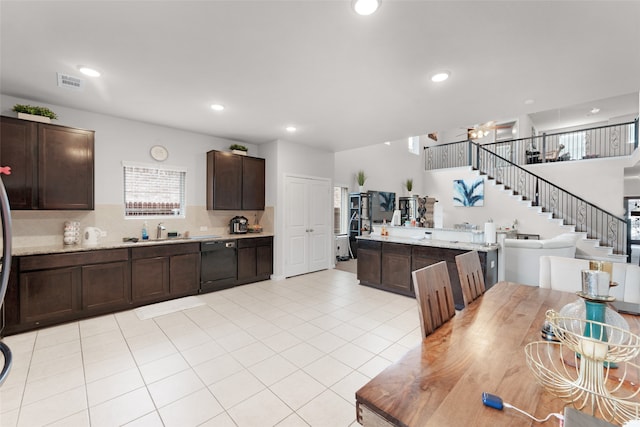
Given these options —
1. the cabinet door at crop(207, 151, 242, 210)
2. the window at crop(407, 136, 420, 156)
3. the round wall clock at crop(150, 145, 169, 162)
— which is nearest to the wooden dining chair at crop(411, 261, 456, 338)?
the cabinet door at crop(207, 151, 242, 210)

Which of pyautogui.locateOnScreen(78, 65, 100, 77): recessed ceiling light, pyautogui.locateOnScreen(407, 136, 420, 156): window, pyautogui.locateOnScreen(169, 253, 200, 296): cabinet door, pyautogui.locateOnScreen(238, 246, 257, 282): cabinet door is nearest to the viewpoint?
pyautogui.locateOnScreen(78, 65, 100, 77): recessed ceiling light

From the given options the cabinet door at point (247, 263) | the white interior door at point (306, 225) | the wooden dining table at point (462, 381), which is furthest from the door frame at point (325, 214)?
the wooden dining table at point (462, 381)

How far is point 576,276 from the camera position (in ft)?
7.14

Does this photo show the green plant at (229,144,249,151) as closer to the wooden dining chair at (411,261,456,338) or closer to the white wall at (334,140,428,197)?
the white wall at (334,140,428,197)

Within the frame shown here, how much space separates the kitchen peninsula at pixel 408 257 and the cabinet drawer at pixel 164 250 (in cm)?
297

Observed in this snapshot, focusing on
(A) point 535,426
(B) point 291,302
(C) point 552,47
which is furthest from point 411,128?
(A) point 535,426

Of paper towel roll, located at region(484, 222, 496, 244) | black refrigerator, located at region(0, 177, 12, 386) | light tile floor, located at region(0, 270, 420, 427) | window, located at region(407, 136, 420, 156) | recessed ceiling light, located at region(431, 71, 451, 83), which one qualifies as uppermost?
window, located at region(407, 136, 420, 156)

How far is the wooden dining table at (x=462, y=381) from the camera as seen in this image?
833 mm

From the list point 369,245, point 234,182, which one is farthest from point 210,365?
point 234,182

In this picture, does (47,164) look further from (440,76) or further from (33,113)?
(440,76)

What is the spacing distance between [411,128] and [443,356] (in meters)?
4.14

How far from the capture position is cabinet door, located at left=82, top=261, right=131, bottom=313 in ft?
11.6

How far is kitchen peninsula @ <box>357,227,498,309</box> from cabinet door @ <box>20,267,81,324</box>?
425 cm

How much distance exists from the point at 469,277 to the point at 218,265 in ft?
13.1
